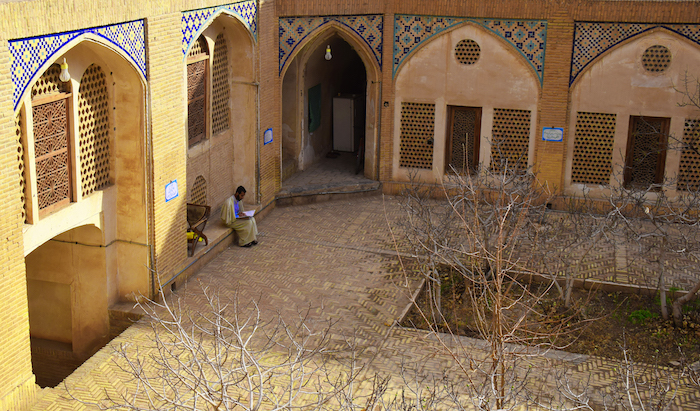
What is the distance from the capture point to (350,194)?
14.3 m

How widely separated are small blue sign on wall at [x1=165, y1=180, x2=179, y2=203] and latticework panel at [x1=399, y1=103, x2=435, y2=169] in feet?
16.6

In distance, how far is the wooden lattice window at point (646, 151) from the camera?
12992 millimetres

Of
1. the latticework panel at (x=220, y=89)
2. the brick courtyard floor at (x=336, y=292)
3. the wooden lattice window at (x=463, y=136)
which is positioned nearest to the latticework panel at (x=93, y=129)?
the brick courtyard floor at (x=336, y=292)

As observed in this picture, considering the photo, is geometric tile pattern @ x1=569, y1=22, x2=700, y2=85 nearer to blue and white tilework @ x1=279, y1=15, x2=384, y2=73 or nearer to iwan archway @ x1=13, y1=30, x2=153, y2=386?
blue and white tilework @ x1=279, y1=15, x2=384, y2=73

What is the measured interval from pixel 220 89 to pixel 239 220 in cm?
208

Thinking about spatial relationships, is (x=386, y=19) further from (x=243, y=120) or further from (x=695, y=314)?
(x=695, y=314)

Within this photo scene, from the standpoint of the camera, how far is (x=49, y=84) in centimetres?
830

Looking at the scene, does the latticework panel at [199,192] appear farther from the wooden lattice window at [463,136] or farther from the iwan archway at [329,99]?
the wooden lattice window at [463,136]

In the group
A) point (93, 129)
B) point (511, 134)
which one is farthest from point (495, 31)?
point (93, 129)

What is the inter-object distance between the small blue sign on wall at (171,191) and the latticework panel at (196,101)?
1.39 metres

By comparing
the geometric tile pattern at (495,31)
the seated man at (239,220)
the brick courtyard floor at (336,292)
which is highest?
the geometric tile pattern at (495,31)

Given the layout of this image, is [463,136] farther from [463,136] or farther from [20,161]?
[20,161]

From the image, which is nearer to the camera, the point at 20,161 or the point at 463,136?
the point at 20,161

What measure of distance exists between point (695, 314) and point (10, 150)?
7.92 m
